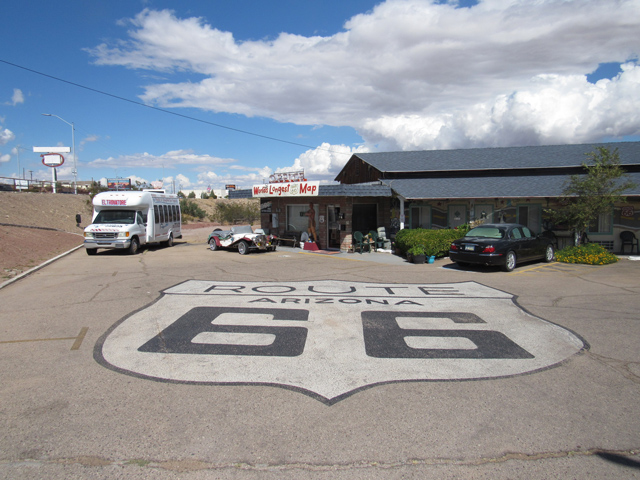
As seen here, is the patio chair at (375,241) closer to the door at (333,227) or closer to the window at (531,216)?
the door at (333,227)

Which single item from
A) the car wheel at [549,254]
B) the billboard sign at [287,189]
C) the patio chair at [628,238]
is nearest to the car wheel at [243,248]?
the billboard sign at [287,189]

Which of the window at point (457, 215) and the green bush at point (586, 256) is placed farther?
the window at point (457, 215)

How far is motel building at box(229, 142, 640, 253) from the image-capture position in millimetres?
18734

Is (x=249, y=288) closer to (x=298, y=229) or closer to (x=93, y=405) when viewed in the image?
(x=93, y=405)

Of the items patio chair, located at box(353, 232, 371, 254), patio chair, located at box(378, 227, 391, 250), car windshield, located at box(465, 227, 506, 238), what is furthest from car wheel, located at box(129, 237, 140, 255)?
car windshield, located at box(465, 227, 506, 238)

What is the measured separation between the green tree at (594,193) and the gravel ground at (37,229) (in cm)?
1957

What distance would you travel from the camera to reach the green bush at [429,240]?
53.3ft

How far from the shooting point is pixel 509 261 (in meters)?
13.6

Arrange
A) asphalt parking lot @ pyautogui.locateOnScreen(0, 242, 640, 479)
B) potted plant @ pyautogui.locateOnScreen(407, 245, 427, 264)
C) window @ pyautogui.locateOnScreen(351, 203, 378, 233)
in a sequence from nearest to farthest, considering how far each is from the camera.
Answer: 1. asphalt parking lot @ pyautogui.locateOnScreen(0, 242, 640, 479)
2. potted plant @ pyautogui.locateOnScreen(407, 245, 427, 264)
3. window @ pyautogui.locateOnScreen(351, 203, 378, 233)

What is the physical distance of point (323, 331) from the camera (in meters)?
6.96

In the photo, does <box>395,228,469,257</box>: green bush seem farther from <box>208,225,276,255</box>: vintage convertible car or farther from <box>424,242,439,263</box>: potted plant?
<box>208,225,276,255</box>: vintage convertible car

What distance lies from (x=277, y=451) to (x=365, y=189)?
1596 cm

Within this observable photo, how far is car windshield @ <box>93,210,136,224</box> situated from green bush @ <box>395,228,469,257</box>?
12126 millimetres

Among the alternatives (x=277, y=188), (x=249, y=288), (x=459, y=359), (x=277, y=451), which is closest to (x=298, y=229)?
(x=277, y=188)
